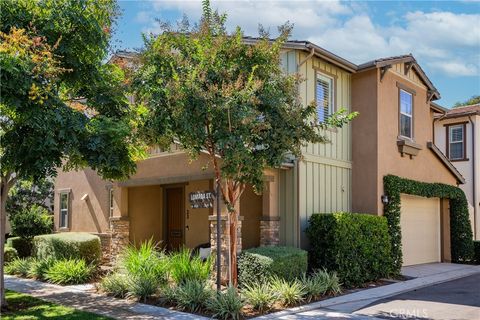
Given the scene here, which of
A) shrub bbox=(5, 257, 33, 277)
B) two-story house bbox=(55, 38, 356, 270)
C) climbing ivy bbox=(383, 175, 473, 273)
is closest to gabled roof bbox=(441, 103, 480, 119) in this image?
climbing ivy bbox=(383, 175, 473, 273)

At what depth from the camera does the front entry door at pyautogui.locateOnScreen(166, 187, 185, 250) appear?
58.5 feet

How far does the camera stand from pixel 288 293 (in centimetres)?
1030

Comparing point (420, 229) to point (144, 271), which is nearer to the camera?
point (144, 271)

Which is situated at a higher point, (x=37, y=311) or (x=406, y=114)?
(x=406, y=114)

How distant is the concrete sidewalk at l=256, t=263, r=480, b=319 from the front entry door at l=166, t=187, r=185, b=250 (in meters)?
7.51

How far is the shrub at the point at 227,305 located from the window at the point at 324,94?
22.5ft

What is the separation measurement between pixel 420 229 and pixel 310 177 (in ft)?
20.3

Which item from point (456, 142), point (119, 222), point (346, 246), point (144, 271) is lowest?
point (144, 271)

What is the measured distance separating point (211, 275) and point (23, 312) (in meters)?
4.36

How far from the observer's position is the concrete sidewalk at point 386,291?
32.3 feet

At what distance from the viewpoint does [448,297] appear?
38.3ft

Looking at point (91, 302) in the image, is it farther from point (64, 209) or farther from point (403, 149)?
point (403, 149)

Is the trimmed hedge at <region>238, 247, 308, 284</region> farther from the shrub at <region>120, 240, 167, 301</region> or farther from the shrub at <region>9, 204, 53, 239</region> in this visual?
the shrub at <region>9, 204, 53, 239</region>
